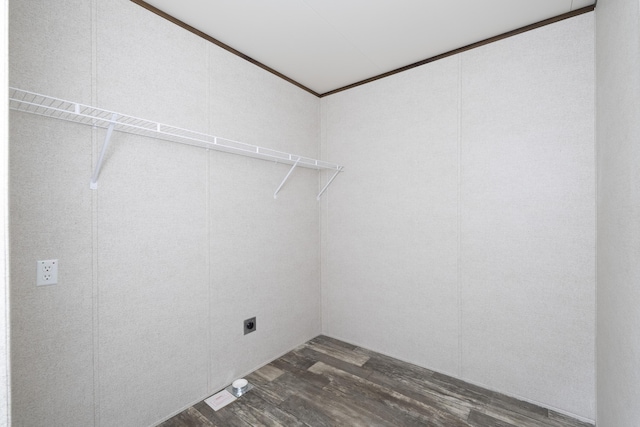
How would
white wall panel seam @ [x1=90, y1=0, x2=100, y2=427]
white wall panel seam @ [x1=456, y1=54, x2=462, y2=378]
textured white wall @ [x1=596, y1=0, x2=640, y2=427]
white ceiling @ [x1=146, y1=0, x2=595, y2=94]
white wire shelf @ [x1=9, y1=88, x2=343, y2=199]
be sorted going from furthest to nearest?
white wall panel seam @ [x1=456, y1=54, x2=462, y2=378]
white ceiling @ [x1=146, y1=0, x2=595, y2=94]
white wall panel seam @ [x1=90, y1=0, x2=100, y2=427]
white wire shelf @ [x1=9, y1=88, x2=343, y2=199]
textured white wall @ [x1=596, y1=0, x2=640, y2=427]

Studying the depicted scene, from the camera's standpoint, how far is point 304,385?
2.09 m

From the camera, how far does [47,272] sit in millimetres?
1319

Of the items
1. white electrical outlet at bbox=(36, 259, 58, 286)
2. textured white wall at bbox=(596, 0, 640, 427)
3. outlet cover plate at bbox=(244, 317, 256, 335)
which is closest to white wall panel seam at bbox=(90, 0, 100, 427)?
white electrical outlet at bbox=(36, 259, 58, 286)

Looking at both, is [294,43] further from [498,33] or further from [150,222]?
[150,222]

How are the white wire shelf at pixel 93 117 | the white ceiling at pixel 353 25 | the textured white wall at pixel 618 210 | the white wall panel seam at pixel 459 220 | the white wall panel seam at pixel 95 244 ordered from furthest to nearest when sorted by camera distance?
1. the white wall panel seam at pixel 459 220
2. the white ceiling at pixel 353 25
3. the white wall panel seam at pixel 95 244
4. the white wire shelf at pixel 93 117
5. the textured white wall at pixel 618 210

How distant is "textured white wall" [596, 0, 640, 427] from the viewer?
102cm

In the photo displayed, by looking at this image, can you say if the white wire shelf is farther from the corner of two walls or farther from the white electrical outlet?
the white electrical outlet

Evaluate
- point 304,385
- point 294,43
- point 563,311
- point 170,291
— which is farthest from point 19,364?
point 563,311

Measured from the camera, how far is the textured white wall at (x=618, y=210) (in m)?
1.02

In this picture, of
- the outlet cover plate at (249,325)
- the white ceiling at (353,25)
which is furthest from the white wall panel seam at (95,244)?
the outlet cover plate at (249,325)

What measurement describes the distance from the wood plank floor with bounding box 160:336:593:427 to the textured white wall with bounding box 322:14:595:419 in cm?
16

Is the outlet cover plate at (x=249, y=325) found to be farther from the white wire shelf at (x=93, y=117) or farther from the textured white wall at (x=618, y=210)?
the textured white wall at (x=618, y=210)

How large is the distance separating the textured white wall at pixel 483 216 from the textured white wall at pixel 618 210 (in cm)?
16

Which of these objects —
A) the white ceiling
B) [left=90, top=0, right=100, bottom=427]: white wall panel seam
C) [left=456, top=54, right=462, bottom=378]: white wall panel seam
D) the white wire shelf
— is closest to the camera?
the white wire shelf
